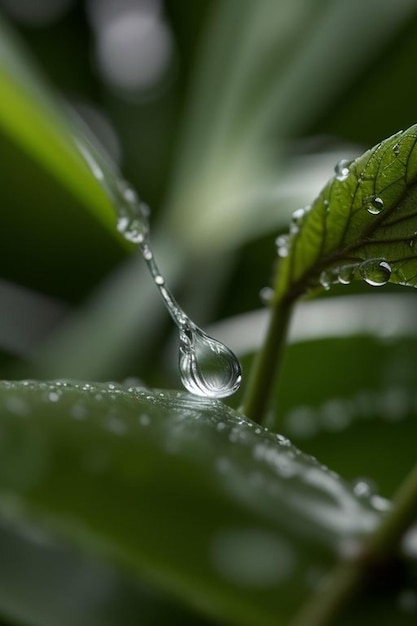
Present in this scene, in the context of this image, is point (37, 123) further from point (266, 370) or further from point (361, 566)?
point (361, 566)

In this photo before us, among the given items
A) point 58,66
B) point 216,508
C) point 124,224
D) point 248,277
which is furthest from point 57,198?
point 216,508

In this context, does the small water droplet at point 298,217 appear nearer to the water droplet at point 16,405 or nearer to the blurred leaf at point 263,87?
the water droplet at point 16,405

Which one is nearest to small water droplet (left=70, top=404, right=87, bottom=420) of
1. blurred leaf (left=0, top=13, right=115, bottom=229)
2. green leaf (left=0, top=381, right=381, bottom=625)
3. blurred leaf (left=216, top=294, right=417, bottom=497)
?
green leaf (left=0, top=381, right=381, bottom=625)

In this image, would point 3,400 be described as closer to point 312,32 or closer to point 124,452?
point 124,452

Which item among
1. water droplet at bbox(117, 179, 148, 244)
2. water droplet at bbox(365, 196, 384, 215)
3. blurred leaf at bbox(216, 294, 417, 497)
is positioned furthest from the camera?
blurred leaf at bbox(216, 294, 417, 497)

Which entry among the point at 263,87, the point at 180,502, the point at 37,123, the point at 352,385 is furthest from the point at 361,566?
the point at 263,87

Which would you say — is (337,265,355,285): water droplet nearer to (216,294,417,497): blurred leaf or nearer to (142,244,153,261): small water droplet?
(142,244,153,261): small water droplet

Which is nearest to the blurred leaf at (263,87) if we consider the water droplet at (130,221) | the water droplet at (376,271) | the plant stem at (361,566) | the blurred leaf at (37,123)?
the blurred leaf at (37,123)

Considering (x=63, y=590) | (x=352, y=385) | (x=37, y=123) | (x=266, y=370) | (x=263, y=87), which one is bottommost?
(x=63, y=590)
